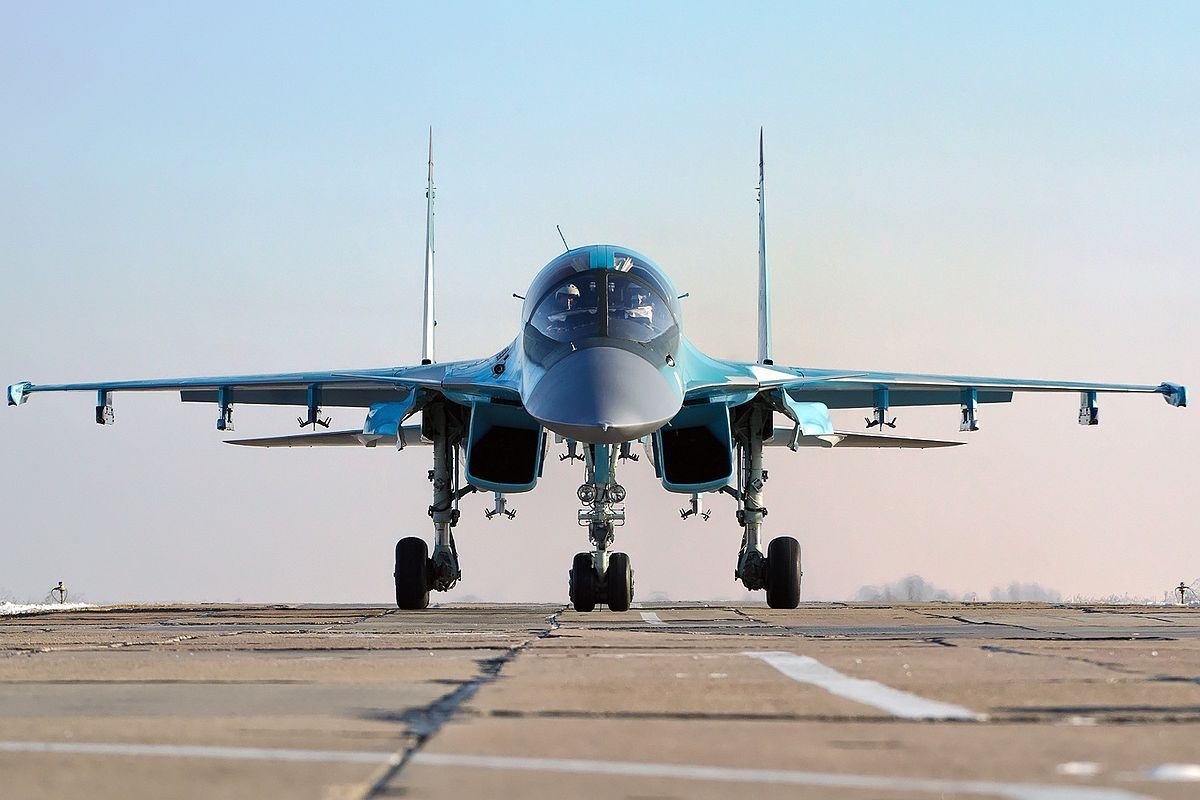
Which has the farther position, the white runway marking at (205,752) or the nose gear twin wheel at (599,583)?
the nose gear twin wheel at (599,583)

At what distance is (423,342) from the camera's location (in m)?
29.1

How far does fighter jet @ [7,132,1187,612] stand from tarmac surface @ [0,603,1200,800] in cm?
688

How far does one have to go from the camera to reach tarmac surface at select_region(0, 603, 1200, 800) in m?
3.35

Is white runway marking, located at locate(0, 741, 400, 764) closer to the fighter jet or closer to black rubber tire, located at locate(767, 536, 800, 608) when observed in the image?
the fighter jet

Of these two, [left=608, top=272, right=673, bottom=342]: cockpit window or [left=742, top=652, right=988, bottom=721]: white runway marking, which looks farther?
[left=608, top=272, right=673, bottom=342]: cockpit window

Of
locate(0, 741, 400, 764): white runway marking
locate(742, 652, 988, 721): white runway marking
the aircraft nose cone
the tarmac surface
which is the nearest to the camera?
the tarmac surface

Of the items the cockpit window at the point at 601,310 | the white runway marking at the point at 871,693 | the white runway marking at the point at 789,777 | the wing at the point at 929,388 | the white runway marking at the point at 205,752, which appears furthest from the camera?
the wing at the point at 929,388

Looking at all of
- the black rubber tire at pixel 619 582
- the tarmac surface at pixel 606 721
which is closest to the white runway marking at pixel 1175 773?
the tarmac surface at pixel 606 721

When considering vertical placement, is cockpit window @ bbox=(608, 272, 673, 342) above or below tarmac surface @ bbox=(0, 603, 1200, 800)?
above

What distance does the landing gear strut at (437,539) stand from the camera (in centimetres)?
1898

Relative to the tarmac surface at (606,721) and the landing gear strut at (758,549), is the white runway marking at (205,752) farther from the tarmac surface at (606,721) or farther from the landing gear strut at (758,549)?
the landing gear strut at (758,549)

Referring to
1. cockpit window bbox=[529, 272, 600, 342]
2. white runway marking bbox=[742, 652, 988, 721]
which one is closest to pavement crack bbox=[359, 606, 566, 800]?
white runway marking bbox=[742, 652, 988, 721]

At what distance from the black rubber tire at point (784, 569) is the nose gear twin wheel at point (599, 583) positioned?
1.68m

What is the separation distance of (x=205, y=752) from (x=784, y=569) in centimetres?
1531
